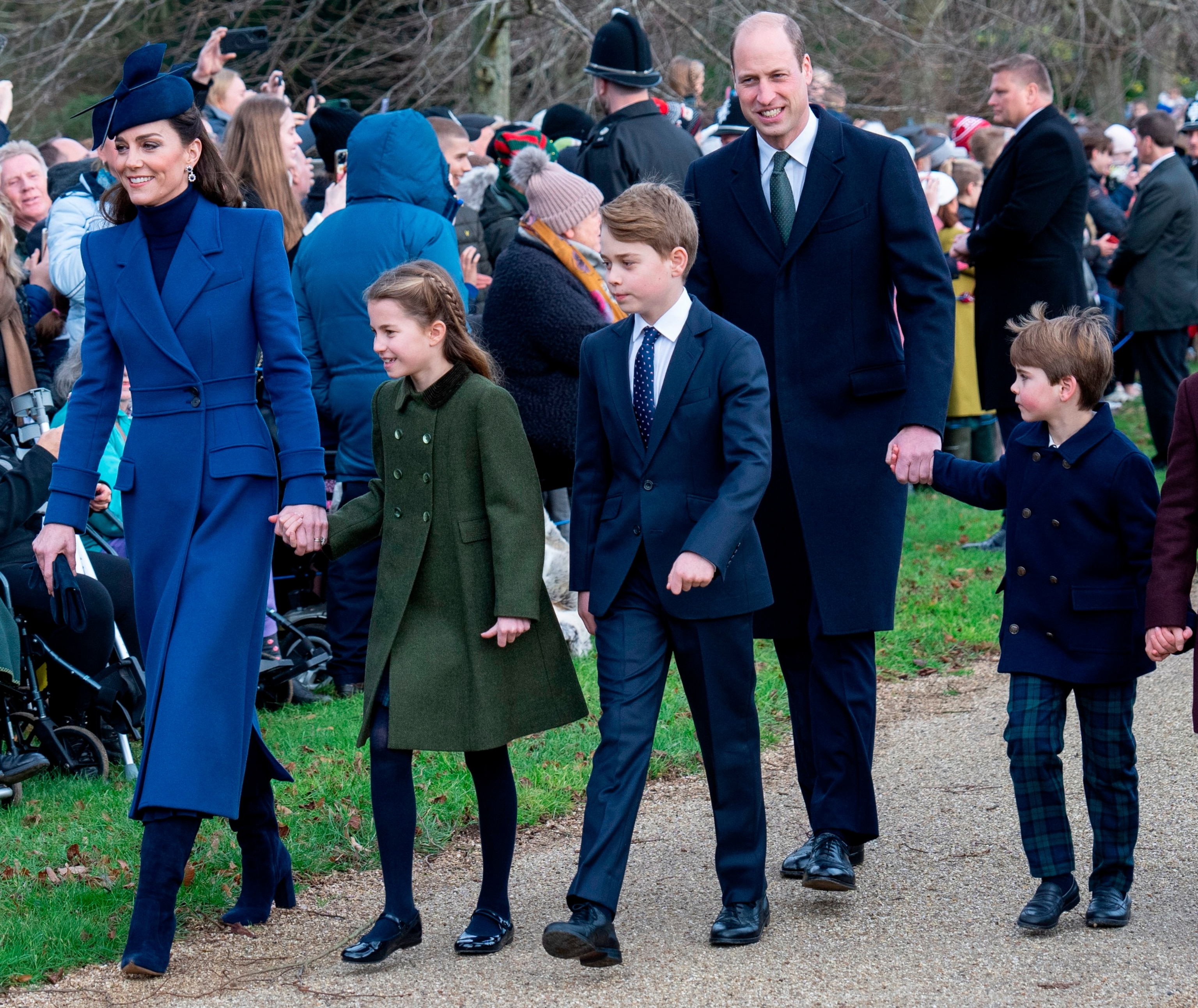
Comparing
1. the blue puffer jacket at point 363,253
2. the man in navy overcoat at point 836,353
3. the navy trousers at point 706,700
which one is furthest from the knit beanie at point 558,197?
the navy trousers at point 706,700

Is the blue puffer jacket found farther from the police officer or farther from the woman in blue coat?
the woman in blue coat

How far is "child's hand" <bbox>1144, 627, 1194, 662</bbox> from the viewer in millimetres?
3906

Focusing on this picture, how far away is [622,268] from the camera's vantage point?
404 centimetres

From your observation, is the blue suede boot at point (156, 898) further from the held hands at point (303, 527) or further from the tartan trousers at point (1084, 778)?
the tartan trousers at point (1084, 778)

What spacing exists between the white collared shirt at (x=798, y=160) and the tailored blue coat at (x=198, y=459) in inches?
52.6

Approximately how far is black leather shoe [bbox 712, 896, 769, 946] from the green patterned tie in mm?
1771

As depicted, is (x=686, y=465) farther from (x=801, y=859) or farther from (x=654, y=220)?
(x=801, y=859)

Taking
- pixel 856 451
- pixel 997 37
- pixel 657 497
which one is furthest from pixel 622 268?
pixel 997 37

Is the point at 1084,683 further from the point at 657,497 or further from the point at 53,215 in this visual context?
the point at 53,215

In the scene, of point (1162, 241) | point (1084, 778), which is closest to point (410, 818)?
point (1084, 778)

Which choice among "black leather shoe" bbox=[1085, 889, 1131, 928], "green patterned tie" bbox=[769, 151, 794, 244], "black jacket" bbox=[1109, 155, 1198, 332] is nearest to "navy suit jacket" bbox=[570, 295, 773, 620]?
"green patterned tie" bbox=[769, 151, 794, 244]

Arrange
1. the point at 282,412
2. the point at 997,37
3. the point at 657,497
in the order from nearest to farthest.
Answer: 1. the point at 657,497
2. the point at 282,412
3. the point at 997,37

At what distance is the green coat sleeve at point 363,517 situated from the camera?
13.8ft

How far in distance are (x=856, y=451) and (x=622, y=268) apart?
2.85 feet
